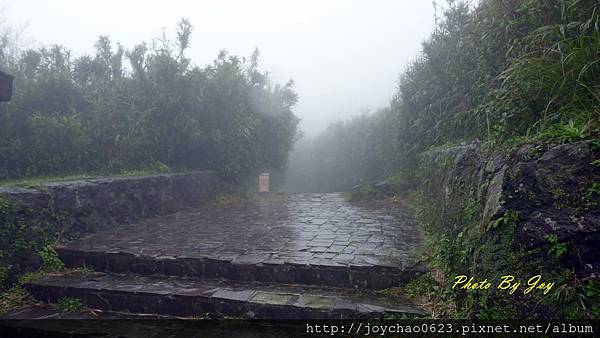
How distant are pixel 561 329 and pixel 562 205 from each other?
27.7 inches

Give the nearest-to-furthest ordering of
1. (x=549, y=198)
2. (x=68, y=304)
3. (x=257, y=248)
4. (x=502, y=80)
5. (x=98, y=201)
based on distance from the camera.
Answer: (x=549, y=198), (x=68, y=304), (x=257, y=248), (x=502, y=80), (x=98, y=201)

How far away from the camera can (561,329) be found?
179 centimetres

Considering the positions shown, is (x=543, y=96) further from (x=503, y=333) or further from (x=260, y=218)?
(x=260, y=218)

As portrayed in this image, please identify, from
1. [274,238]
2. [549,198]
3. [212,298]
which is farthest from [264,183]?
[549,198]

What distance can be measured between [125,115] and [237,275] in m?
5.24

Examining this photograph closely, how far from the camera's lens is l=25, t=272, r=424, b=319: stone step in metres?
2.68

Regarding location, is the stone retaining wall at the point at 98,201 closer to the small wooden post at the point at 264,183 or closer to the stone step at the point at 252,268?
the stone step at the point at 252,268

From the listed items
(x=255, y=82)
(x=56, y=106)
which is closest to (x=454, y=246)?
(x=56, y=106)

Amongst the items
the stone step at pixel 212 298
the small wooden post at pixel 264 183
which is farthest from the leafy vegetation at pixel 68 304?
the small wooden post at pixel 264 183

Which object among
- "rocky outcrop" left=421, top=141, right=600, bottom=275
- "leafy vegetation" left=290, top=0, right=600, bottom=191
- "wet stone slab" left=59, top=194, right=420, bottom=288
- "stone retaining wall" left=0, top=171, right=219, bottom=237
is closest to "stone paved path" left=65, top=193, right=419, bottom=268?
"wet stone slab" left=59, top=194, right=420, bottom=288

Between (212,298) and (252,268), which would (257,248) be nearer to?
(252,268)

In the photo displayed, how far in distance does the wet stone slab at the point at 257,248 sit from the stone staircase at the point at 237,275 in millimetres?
11

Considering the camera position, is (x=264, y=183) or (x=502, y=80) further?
(x=264, y=183)

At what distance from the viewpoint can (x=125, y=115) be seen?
7.00 m
